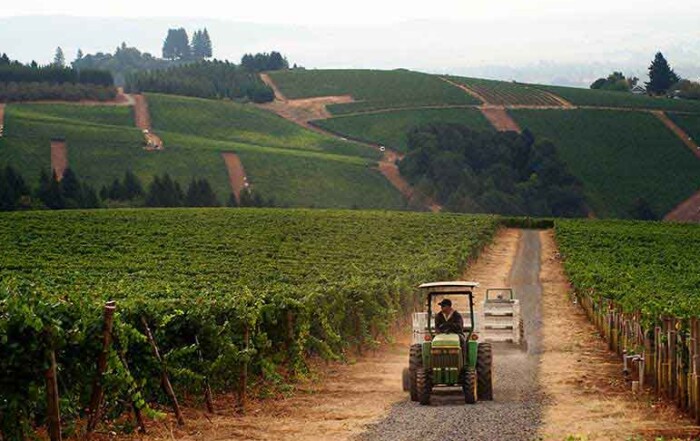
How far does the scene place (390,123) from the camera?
193 meters

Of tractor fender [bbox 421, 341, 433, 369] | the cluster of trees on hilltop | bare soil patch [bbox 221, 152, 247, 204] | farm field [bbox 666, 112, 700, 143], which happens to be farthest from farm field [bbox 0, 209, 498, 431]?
farm field [bbox 666, 112, 700, 143]

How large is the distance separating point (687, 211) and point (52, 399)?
473 ft

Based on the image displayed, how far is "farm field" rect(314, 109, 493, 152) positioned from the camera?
610 feet

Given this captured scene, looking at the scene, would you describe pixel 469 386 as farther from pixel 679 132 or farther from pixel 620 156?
pixel 679 132

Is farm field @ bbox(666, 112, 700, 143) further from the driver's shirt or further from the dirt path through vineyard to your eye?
the driver's shirt

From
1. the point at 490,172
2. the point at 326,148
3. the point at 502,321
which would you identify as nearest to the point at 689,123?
the point at 490,172

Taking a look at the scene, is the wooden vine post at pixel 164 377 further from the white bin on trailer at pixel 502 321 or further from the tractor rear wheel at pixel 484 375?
the white bin on trailer at pixel 502 321

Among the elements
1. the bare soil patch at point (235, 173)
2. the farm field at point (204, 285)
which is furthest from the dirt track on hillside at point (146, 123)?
the farm field at point (204, 285)

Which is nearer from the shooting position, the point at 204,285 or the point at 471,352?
the point at 471,352

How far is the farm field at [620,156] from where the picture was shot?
15975 centimetres

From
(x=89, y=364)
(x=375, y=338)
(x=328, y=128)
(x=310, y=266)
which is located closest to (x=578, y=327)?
(x=375, y=338)

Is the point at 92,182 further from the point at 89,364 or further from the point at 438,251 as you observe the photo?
the point at 89,364

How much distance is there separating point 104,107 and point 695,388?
17525 cm

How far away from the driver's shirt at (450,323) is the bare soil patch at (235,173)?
11327cm
